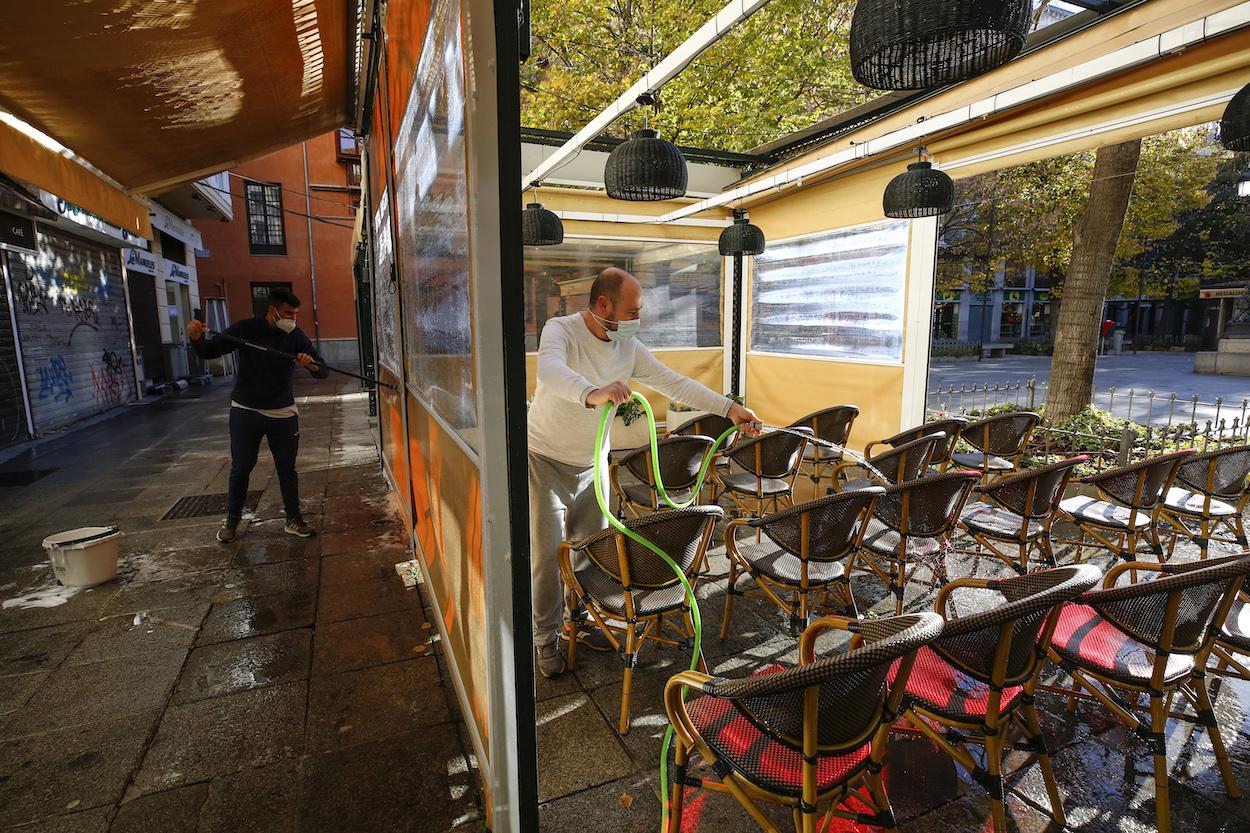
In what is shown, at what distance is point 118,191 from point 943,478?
7232 mm

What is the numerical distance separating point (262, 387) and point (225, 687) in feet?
7.91

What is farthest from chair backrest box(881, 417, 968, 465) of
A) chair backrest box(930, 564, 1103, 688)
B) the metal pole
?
the metal pole

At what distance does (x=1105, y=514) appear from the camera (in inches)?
151

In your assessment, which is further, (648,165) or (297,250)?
(297,250)

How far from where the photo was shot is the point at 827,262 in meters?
8.44

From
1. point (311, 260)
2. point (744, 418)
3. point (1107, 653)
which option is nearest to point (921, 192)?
point (744, 418)

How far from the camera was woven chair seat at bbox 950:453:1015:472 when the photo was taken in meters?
5.10

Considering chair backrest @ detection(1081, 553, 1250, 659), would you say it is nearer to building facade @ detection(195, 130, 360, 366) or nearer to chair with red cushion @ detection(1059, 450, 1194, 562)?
chair with red cushion @ detection(1059, 450, 1194, 562)

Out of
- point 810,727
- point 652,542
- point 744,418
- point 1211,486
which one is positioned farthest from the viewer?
point 1211,486

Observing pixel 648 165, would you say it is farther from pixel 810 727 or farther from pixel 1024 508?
pixel 810 727

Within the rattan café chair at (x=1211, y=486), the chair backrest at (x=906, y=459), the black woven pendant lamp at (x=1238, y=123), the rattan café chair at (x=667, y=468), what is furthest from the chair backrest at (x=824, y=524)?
the black woven pendant lamp at (x=1238, y=123)

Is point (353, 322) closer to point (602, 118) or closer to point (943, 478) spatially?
point (602, 118)

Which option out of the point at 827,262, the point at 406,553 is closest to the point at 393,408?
the point at 406,553

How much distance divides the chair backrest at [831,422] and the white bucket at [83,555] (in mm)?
5253
